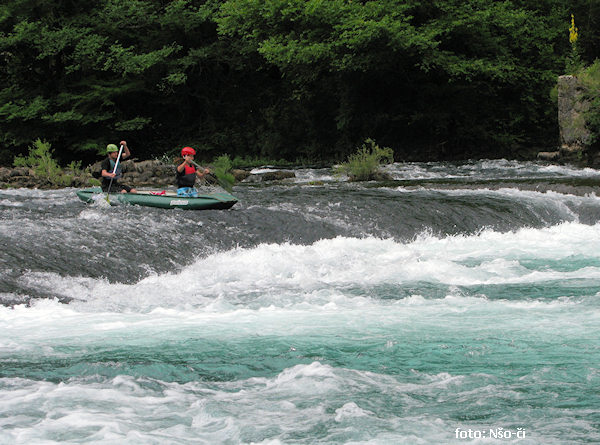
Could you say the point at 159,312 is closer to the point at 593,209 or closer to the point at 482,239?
the point at 482,239

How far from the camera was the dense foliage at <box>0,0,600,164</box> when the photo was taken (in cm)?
2297

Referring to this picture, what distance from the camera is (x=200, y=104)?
28766mm

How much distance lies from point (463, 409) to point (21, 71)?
82.6 ft

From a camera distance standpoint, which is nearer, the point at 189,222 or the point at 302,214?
the point at 189,222

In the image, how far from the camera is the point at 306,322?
22.1 feet

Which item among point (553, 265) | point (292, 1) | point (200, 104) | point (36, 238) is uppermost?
point (292, 1)

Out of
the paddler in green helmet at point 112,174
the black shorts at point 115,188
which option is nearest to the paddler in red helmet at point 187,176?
the paddler in green helmet at point 112,174

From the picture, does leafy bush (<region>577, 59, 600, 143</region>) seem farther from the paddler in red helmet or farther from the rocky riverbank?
the paddler in red helmet

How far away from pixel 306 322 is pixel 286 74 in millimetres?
20153

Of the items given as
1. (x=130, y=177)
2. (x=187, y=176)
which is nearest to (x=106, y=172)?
(x=187, y=176)

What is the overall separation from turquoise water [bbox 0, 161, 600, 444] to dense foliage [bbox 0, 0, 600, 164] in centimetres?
1114

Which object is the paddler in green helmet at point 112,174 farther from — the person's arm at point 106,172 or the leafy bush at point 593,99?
the leafy bush at point 593,99

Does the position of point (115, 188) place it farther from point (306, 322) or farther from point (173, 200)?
point (306, 322)

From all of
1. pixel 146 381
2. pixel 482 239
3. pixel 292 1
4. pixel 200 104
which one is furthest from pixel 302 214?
pixel 200 104
